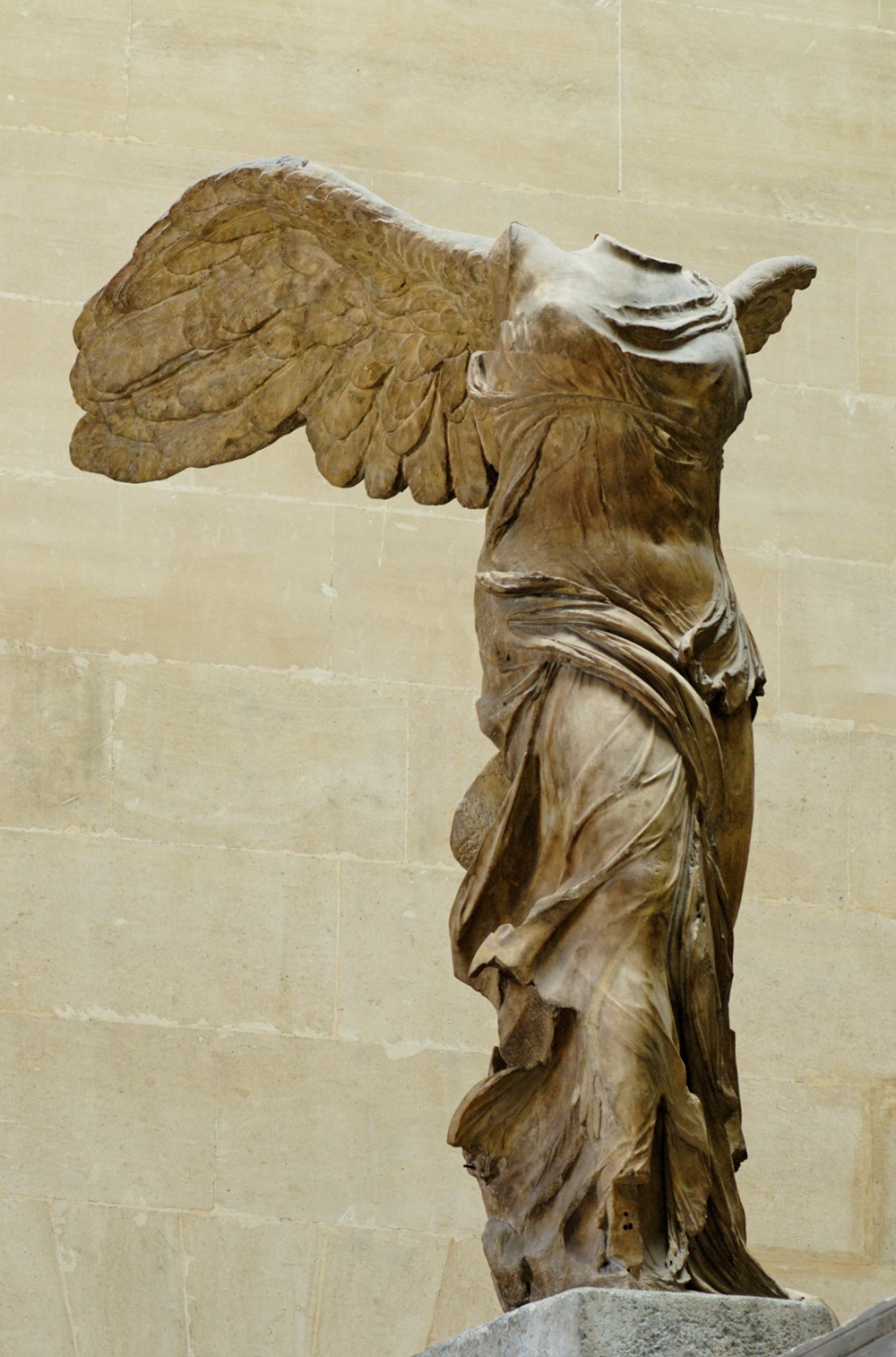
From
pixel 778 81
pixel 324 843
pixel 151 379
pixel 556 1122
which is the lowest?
pixel 324 843

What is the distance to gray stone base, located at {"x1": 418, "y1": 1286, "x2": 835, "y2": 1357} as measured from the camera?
13.8 ft

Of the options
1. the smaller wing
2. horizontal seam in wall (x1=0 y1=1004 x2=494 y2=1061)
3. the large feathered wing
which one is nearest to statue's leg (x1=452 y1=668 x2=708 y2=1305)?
the large feathered wing

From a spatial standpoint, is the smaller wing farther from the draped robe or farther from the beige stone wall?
the beige stone wall

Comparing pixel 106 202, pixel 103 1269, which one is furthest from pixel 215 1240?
pixel 106 202

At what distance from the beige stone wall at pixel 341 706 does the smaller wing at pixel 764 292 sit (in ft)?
8.05

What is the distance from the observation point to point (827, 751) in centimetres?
834

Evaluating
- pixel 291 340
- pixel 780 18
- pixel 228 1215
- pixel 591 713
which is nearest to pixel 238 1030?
pixel 228 1215

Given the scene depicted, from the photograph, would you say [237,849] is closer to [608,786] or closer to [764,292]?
[764,292]

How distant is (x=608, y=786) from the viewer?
183 inches

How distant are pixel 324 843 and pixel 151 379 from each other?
6.69 ft

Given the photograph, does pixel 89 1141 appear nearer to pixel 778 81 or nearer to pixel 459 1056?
pixel 459 1056

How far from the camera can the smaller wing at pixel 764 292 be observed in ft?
18.7

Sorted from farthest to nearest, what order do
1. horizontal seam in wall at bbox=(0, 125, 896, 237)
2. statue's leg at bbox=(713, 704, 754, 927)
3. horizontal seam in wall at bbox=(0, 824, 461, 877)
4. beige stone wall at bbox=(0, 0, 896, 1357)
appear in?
horizontal seam in wall at bbox=(0, 125, 896, 237)
horizontal seam in wall at bbox=(0, 824, 461, 877)
beige stone wall at bbox=(0, 0, 896, 1357)
statue's leg at bbox=(713, 704, 754, 927)

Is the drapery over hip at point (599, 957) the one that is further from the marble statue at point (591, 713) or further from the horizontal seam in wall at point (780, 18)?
the horizontal seam in wall at point (780, 18)
